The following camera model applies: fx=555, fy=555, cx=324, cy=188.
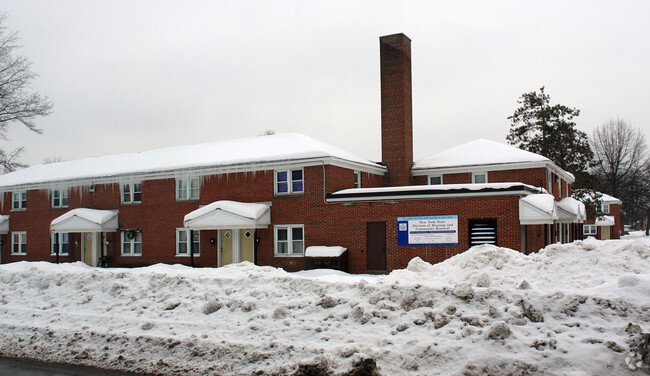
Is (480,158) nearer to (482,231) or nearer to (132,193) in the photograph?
(482,231)

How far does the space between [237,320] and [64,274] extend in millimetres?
6789

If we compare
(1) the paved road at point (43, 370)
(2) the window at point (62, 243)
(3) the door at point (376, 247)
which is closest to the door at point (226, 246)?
(3) the door at point (376, 247)

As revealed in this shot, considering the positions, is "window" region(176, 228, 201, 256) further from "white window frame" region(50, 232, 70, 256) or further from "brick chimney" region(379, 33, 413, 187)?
"brick chimney" region(379, 33, 413, 187)

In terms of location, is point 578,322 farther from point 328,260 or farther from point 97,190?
point 97,190

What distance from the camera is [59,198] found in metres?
34.4

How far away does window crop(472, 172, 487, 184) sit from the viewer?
1172 inches

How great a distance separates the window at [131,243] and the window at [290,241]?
926 cm

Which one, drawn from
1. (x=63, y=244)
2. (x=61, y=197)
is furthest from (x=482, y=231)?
(x=61, y=197)

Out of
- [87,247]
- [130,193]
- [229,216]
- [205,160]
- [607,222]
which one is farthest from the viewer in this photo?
[607,222]

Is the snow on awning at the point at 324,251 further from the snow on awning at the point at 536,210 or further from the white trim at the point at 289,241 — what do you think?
the snow on awning at the point at 536,210

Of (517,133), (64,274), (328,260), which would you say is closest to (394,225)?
(328,260)

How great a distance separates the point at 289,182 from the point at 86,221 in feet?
41.1

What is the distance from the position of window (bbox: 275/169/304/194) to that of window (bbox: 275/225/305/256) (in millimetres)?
1662

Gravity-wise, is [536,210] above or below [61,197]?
below
